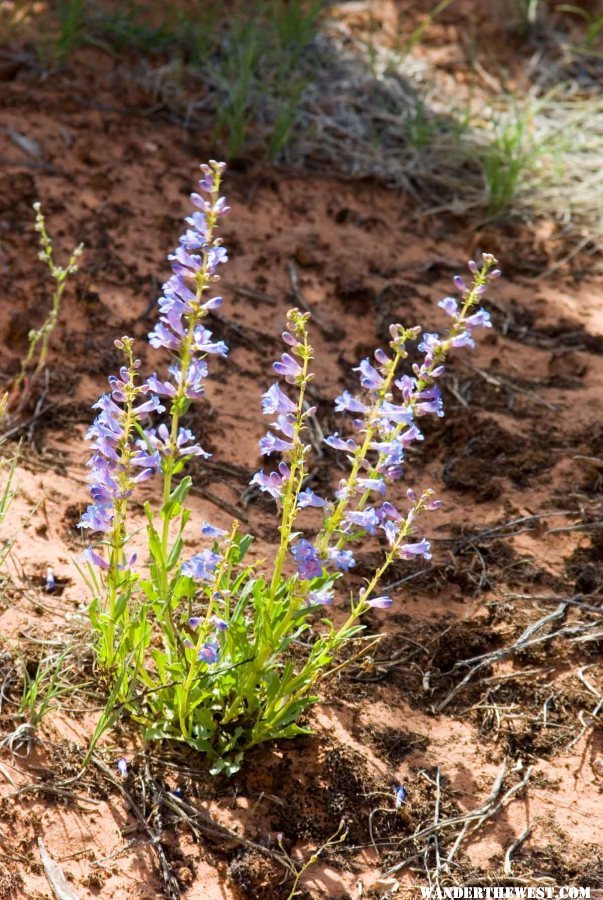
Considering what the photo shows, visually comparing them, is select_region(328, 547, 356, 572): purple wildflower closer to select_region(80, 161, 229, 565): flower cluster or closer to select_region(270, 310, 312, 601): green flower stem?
select_region(270, 310, 312, 601): green flower stem

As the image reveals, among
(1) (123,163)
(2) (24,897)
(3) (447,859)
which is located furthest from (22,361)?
(3) (447,859)

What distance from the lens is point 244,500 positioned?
13.7 ft

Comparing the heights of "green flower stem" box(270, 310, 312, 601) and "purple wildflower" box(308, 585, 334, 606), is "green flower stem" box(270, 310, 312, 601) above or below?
above

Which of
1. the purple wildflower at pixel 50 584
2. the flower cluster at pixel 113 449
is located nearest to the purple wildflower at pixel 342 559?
the flower cluster at pixel 113 449

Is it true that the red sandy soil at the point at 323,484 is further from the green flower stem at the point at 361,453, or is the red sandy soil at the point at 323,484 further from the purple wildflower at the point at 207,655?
the green flower stem at the point at 361,453

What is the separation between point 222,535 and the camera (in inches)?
114

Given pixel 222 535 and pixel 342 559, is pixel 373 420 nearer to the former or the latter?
pixel 342 559

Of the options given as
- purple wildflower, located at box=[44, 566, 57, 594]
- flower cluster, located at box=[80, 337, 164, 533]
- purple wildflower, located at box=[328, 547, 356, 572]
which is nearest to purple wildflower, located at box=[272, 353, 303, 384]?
flower cluster, located at box=[80, 337, 164, 533]

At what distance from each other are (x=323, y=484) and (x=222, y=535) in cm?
152

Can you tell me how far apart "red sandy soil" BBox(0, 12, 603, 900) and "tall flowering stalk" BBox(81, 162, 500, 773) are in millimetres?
171

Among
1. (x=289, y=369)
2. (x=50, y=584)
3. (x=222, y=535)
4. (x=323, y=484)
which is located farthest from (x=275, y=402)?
(x=323, y=484)

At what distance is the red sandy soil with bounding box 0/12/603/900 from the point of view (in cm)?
298

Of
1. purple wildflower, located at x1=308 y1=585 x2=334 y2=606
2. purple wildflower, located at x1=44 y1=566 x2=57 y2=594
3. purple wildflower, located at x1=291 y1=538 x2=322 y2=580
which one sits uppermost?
purple wildflower, located at x1=291 y1=538 x2=322 y2=580

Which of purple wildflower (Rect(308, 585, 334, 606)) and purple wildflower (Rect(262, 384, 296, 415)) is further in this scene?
purple wildflower (Rect(308, 585, 334, 606))
